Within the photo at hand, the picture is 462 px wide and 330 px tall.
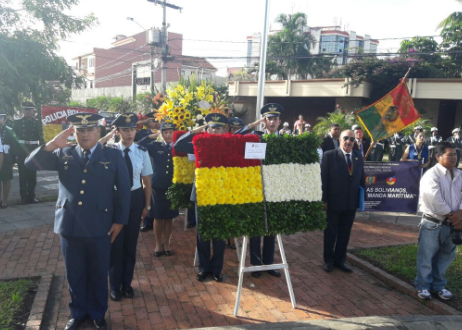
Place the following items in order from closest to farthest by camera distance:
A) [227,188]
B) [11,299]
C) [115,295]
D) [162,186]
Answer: [227,188]
[11,299]
[115,295]
[162,186]

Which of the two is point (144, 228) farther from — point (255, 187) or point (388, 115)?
point (388, 115)

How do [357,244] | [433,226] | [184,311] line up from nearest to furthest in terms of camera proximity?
1. [184,311]
2. [433,226]
3. [357,244]

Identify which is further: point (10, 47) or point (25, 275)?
point (10, 47)

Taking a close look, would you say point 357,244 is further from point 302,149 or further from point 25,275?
point 25,275

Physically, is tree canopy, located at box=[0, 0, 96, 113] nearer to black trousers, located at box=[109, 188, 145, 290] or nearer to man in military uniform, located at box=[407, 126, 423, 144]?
black trousers, located at box=[109, 188, 145, 290]

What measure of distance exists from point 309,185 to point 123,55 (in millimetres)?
52492

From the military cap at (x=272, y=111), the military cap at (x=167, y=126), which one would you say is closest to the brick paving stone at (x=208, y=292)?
the military cap at (x=167, y=126)

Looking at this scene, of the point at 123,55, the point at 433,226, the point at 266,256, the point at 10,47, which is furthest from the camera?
the point at 123,55

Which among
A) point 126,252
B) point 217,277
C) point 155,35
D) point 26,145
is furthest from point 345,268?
point 155,35

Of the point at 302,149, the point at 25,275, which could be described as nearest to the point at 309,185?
the point at 302,149

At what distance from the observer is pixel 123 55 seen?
52.4 meters

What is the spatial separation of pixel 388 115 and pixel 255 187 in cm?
570

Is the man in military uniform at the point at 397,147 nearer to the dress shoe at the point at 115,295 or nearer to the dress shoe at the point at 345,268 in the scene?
the dress shoe at the point at 345,268

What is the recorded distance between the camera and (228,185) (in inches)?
165
